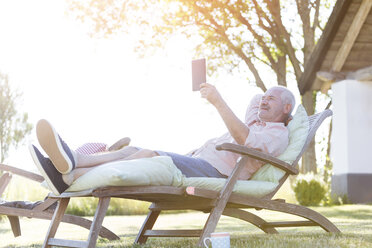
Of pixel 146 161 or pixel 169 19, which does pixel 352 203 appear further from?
pixel 146 161

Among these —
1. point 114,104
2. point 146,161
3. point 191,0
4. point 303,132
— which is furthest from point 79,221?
point 114,104

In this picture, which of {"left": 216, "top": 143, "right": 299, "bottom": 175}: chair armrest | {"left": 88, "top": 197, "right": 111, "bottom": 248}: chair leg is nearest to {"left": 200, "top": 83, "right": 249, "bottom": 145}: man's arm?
{"left": 216, "top": 143, "right": 299, "bottom": 175}: chair armrest

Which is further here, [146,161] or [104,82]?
[104,82]

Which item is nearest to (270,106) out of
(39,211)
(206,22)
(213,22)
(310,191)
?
(39,211)

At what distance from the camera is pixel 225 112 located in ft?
12.7

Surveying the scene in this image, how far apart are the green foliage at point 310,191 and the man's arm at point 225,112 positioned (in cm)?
838

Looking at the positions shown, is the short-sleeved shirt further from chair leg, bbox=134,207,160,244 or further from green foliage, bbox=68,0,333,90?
green foliage, bbox=68,0,333,90

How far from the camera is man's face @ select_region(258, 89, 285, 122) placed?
172 inches

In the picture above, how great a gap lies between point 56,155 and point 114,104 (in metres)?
15.9

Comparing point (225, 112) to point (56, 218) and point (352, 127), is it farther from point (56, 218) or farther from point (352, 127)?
point (352, 127)

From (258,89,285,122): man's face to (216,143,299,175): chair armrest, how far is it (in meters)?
0.44

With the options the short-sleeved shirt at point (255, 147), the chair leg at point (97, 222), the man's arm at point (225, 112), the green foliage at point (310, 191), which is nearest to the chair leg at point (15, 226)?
the short-sleeved shirt at point (255, 147)

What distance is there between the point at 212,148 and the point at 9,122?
50.8 feet

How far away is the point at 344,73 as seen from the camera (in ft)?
39.2
